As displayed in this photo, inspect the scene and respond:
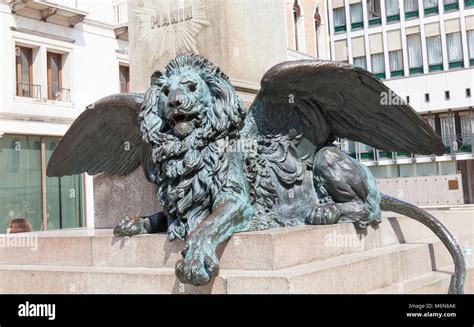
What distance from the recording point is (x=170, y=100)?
13.9 ft

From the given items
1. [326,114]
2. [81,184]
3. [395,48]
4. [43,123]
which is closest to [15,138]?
[43,123]

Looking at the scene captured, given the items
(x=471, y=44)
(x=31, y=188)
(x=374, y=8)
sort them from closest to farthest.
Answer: (x=31, y=188), (x=471, y=44), (x=374, y=8)

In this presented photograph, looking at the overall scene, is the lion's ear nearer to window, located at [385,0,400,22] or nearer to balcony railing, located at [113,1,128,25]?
balcony railing, located at [113,1,128,25]

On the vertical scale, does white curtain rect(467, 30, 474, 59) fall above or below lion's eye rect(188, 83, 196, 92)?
above

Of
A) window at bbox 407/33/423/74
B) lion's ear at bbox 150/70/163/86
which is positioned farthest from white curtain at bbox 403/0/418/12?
lion's ear at bbox 150/70/163/86

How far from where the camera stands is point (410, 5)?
33.1m

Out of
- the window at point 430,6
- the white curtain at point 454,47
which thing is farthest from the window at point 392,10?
the white curtain at point 454,47

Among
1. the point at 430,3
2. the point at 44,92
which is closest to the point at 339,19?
the point at 430,3

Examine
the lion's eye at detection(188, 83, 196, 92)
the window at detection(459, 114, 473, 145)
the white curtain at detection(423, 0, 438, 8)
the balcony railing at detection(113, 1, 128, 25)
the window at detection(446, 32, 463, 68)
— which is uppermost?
the white curtain at detection(423, 0, 438, 8)

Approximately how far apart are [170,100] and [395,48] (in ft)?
102

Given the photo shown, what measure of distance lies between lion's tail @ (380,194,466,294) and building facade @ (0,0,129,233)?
1335cm

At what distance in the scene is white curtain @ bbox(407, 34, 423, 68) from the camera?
1292 inches

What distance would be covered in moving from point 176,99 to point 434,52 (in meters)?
30.4

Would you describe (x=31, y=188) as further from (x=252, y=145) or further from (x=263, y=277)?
(x=263, y=277)
